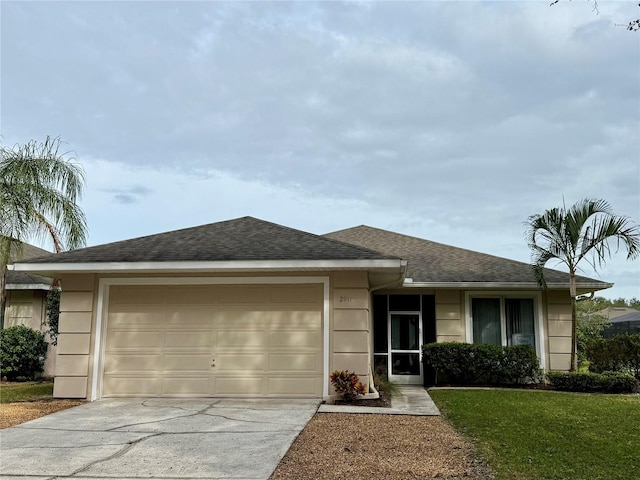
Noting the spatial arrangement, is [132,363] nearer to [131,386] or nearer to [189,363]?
[131,386]

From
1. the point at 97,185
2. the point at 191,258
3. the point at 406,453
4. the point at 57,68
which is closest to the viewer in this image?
the point at 406,453


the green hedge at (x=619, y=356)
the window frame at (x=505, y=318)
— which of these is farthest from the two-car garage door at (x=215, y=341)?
the green hedge at (x=619, y=356)

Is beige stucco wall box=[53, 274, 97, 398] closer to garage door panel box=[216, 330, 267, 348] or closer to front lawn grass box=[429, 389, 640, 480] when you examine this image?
garage door panel box=[216, 330, 267, 348]

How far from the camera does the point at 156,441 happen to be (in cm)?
703

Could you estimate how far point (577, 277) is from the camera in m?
14.4

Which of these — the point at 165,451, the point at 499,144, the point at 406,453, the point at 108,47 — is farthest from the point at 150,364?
the point at 499,144

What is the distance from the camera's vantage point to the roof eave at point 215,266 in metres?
10.2

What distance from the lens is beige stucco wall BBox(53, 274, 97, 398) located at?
427 inches

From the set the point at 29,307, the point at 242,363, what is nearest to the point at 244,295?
the point at 242,363

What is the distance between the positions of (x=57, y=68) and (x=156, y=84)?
261cm

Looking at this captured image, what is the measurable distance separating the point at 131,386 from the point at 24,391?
3.65 metres

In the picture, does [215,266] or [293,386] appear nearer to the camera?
[215,266]

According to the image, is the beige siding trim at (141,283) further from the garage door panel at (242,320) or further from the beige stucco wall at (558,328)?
the beige stucco wall at (558,328)

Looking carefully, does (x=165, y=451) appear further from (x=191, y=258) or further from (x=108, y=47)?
(x=108, y=47)
